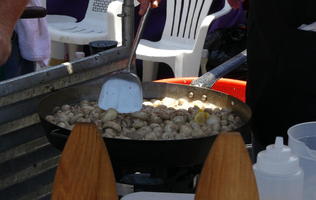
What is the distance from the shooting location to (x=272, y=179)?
31.0 inches

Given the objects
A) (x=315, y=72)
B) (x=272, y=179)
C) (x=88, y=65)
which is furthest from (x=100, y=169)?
(x=88, y=65)

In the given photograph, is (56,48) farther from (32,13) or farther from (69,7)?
(32,13)

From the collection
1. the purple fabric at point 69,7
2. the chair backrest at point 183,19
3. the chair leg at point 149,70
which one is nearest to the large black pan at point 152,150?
the chair leg at point 149,70

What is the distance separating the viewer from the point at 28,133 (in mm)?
1365

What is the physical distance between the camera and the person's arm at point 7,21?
876mm

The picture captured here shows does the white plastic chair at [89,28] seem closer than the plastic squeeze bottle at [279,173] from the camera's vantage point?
No

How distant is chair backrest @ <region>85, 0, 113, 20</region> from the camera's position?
459 centimetres

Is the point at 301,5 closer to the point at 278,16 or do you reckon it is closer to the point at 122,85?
the point at 278,16

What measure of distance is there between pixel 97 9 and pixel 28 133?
11.1 feet

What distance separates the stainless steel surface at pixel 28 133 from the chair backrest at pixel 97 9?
3129mm

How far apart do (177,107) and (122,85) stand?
215 mm

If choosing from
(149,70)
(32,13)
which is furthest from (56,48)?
(32,13)

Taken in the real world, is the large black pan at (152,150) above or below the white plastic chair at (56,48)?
above

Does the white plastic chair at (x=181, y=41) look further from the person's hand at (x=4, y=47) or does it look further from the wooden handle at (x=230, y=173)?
the wooden handle at (x=230, y=173)
